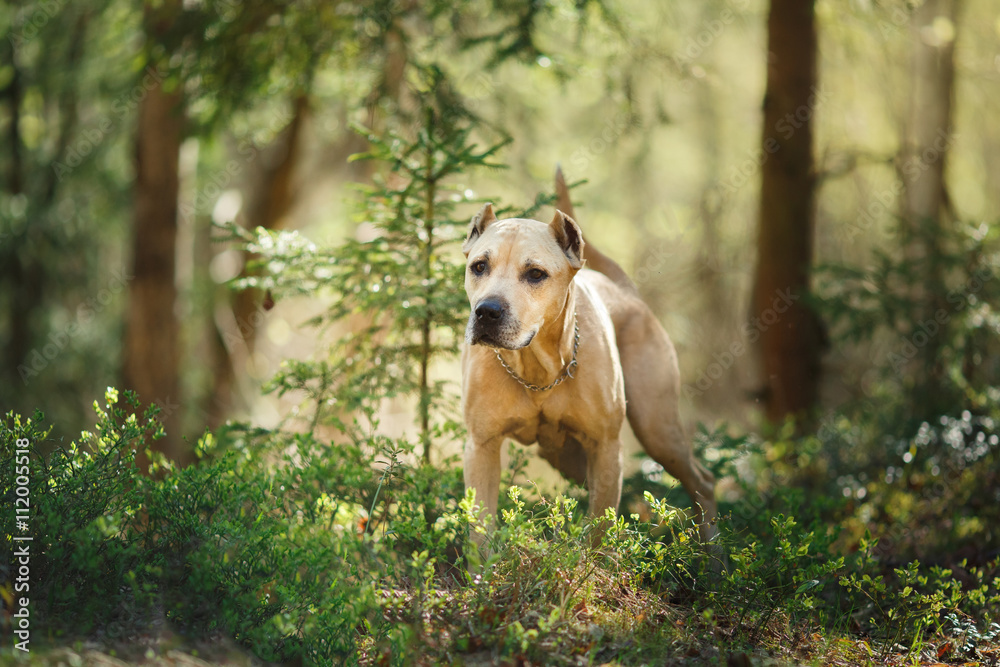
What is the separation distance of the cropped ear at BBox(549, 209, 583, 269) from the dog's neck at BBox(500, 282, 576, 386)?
19 cm

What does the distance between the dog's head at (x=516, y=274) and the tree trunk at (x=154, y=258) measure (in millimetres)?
6500

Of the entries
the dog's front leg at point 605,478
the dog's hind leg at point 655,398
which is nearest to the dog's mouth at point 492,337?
the dog's front leg at point 605,478

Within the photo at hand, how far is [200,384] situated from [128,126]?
431 cm

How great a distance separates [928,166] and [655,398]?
7834 millimetres

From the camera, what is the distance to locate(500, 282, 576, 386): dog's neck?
14.4 feet

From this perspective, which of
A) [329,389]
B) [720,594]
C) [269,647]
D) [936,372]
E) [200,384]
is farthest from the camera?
[200,384]

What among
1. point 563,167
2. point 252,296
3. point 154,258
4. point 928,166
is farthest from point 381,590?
point 252,296

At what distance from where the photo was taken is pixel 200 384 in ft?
44.7

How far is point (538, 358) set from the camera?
4.43 metres

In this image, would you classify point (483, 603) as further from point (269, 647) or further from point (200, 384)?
point (200, 384)

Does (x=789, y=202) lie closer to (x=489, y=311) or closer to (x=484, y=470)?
(x=484, y=470)

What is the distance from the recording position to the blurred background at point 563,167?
308 inches

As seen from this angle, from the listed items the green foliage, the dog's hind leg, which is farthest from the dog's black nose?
the green foliage

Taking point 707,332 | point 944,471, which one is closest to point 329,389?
point 944,471
